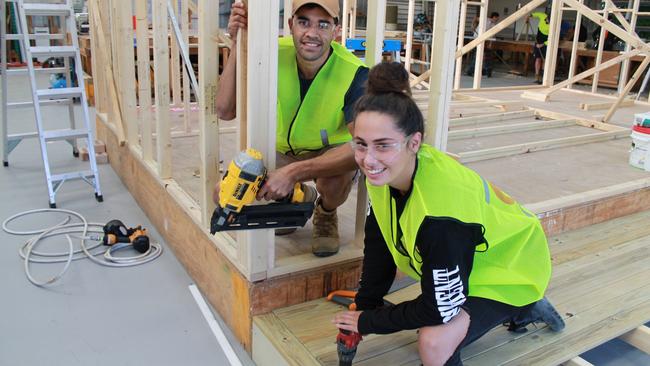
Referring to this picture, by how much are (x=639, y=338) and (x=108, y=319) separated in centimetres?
220

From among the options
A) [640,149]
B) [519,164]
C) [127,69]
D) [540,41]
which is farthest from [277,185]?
[540,41]

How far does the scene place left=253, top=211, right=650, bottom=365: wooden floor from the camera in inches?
74.2

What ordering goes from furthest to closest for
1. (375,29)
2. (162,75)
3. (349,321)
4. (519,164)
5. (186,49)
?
(519,164) < (186,49) < (162,75) < (375,29) < (349,321)

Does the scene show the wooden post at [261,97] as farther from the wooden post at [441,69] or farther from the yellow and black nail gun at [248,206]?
the wooden post at [441,69]

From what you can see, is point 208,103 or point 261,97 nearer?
point 261,97

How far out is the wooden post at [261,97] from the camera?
181cm

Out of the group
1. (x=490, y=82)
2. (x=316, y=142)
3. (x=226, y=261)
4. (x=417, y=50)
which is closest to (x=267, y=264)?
(x=226, y=261)

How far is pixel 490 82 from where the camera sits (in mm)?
10461

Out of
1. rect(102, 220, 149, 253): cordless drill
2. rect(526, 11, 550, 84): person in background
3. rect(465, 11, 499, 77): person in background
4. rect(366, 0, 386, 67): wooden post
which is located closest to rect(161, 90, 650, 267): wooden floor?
rect(102, 220, 149, 253): cordless drill

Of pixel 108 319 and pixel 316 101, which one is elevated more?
pixel 316 101

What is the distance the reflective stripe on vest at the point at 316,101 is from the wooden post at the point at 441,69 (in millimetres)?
334

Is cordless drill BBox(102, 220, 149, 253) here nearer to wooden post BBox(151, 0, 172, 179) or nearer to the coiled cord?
the coiled cord

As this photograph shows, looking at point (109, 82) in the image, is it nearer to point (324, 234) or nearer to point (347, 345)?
point (324, 234)

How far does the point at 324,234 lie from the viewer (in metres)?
2.34
